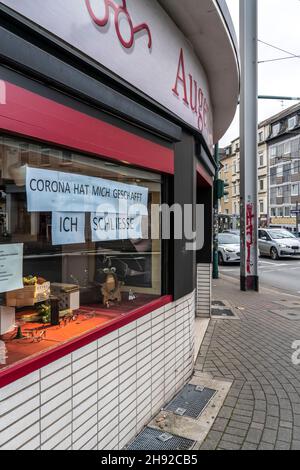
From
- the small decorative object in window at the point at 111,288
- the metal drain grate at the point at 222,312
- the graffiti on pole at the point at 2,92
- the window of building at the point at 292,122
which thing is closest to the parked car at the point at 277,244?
the metal drain grate at the point at 222,312

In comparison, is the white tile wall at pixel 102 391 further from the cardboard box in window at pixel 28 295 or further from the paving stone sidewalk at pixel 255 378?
the paving stone sidewalk at pixel 255 378

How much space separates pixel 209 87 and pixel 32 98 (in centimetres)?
453

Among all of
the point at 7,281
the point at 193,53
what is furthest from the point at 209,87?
the point at 7,281

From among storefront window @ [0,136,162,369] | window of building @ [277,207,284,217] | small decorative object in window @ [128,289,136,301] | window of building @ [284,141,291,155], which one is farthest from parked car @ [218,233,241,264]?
window of building @ [277,207,284,217]

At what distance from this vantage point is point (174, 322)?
409 centimetres

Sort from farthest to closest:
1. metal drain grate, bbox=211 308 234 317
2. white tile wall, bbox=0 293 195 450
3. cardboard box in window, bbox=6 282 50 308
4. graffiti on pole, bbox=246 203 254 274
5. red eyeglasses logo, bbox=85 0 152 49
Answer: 1. graffiti on pole, bbox=246 203 254 274
2. metal drain grate, bbox=211 308 234 317
3. red eyeglasses logo, bbox=85 0 152 49
4. cardboard box in window, bbox=6 282 50 308
5. white tile wall, bbox=0 293 195 450

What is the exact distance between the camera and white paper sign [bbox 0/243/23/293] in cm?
228

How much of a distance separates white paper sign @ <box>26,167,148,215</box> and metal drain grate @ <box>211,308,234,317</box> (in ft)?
15.9

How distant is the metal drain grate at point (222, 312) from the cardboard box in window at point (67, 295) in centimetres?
507

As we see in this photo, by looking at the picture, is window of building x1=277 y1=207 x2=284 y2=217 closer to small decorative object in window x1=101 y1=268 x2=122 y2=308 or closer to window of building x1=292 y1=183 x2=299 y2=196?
window of building x1=292 y1=183 x2=299 y2=196

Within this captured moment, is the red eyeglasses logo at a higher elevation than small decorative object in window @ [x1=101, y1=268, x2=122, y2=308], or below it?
higher

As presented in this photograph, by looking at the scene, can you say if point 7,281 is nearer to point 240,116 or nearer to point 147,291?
point 147,291

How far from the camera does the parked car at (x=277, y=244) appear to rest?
19875 millimetres

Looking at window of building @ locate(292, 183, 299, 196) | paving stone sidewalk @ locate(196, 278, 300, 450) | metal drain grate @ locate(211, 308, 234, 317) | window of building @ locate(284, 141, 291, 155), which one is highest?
window of building @ locate(284, 141, 291, 155)
